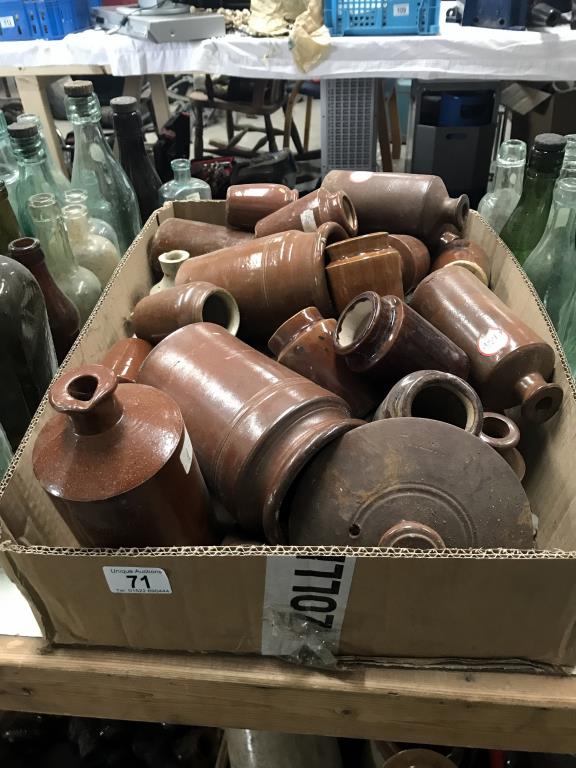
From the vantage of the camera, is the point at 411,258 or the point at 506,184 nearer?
the point at 411,258

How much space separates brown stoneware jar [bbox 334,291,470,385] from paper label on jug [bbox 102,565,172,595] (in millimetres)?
383

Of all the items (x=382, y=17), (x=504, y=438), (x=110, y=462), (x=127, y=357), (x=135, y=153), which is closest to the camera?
(x=110, y=462)

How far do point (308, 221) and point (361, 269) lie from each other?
19 cm

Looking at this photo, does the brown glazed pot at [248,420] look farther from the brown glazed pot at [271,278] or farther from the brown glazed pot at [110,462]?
the brown glazed pot at [271,278]

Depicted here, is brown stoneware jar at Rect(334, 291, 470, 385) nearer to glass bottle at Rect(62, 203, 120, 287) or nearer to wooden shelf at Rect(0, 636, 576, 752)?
wooden shelf at Rect(0, 636, 576, 752)

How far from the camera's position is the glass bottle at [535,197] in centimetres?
107

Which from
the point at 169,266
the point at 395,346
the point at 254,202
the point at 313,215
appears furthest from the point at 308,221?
the point at 395,346

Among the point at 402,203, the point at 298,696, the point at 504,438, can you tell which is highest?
the point at 402,203

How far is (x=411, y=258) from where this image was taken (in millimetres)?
1046

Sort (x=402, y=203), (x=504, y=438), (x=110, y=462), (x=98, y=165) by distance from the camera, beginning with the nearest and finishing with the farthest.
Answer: (x=110, y=462)
(x=504, y=438)
(x=402, y=203)
(x=98, y=165)

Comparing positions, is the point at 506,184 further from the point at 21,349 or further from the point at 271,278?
the point at 21,349

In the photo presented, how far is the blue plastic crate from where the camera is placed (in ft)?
7.20

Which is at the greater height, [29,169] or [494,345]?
[29,169]

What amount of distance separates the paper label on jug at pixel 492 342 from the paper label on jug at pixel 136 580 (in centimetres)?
52
